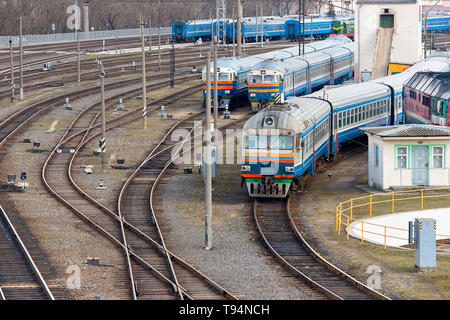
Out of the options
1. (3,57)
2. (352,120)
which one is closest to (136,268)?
(352,120)

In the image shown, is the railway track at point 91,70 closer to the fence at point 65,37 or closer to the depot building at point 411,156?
the fence at point 65,37

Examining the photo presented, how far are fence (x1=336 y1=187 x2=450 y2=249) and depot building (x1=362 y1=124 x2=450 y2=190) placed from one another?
534 millimetres

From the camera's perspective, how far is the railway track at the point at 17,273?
25.1 metres

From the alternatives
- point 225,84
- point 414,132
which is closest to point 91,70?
point 225,84

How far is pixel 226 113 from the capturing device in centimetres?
6050

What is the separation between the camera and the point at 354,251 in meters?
30.3

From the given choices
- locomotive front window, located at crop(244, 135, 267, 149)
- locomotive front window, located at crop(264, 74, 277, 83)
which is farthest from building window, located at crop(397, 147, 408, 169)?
locomotive front window, located at crop(264, 74, 277, 83)

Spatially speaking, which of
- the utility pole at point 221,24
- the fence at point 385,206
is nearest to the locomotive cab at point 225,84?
the utility pole at point 221,24

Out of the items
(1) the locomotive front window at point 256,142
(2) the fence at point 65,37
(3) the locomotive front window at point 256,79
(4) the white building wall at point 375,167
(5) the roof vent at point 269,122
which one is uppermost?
(2) the fence at point 65,37

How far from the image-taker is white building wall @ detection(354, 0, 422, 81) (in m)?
77.4

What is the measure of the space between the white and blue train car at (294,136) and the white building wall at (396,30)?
2950 centimetres

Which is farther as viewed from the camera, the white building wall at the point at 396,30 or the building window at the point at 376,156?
the white building wall at the point at 396,30

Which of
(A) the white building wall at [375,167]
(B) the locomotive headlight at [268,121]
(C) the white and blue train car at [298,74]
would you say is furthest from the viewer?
(C) the white and blue train car at [298,74]

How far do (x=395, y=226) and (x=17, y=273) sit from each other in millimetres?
14010
